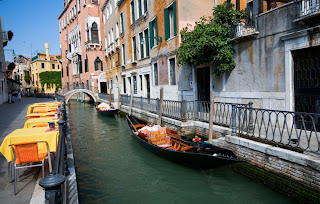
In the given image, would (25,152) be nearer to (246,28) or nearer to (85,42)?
(246,28)

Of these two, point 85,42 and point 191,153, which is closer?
point 191,153

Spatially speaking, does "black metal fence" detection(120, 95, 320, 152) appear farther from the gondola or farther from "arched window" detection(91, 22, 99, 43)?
"arched window" detection(91, 22, 99, 43)

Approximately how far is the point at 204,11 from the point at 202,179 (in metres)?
7.97

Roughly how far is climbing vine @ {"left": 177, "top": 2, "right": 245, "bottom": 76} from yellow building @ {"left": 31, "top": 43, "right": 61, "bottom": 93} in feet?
142

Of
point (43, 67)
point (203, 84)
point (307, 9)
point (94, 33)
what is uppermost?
point (94, 33)

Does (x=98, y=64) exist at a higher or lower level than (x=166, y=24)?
higher

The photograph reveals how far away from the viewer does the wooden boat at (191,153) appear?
546 cm

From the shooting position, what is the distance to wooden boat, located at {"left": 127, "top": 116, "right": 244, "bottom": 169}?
5.46 m

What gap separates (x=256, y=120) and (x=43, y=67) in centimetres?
4823

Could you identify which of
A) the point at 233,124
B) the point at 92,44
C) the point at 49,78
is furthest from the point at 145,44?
the point at 49,78

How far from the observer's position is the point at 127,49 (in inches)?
723

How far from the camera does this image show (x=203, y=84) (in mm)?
10602

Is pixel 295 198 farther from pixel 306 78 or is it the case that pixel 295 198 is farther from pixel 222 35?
pixel 222 35

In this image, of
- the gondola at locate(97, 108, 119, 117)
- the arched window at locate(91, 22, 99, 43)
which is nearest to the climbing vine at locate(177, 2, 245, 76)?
the gondola at locate(97, 108, 119, 117)
